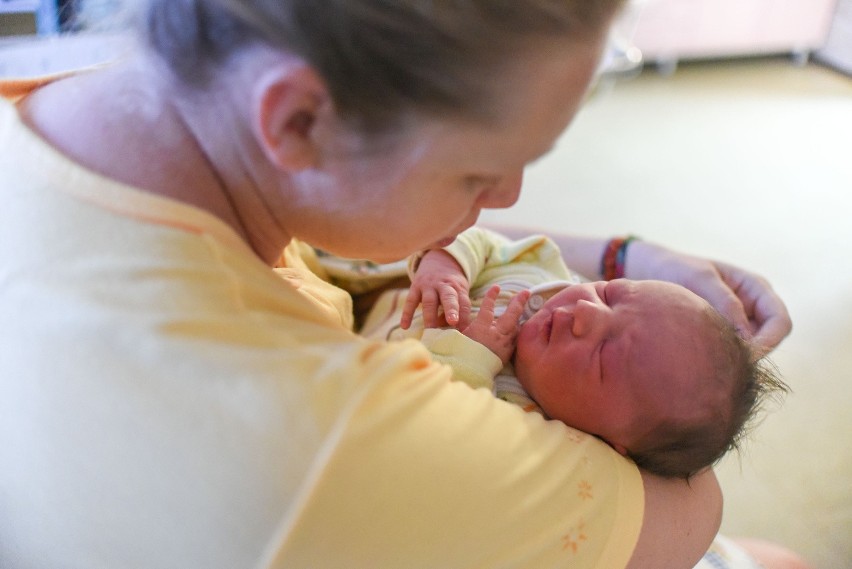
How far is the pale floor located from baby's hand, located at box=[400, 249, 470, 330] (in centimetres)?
69

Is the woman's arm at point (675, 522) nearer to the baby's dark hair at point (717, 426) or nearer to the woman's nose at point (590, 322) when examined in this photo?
the baby's dark hair at point (717, 426)

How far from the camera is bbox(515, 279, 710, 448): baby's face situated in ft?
3.16

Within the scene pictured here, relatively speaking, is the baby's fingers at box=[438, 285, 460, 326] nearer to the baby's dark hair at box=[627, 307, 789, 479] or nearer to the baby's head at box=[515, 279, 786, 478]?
the baby's head at box=[515, 279, 786, 478]

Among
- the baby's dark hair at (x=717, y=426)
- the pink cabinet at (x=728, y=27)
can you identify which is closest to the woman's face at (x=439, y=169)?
the baby's dark hair at (x=717, y=426)

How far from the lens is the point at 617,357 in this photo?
3.31ft

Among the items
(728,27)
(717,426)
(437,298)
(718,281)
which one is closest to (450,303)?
(437,298)

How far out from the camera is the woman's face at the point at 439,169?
1.77ft

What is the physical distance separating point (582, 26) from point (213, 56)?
25 centimetres

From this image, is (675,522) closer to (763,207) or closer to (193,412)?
(193,412)

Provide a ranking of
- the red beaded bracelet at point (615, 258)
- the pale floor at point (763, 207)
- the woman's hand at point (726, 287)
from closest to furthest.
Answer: the woman's hand at point (726, 287) → the red beaded bracelet at point (615, 258) → the pale floor at point (763, 207)

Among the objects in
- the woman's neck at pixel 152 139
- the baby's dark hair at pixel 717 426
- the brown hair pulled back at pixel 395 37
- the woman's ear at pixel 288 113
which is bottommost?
the baby's dark hair at pixel 717 426

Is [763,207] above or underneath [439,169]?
underneath

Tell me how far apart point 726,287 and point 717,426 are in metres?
0.33

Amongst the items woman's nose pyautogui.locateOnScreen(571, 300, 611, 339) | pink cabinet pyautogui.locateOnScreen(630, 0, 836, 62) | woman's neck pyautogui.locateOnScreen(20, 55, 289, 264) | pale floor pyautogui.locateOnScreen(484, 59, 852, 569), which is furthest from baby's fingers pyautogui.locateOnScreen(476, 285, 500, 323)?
pink cabinet pyautogui.locateOnScreen(630, 0, 836, 62)
